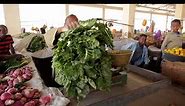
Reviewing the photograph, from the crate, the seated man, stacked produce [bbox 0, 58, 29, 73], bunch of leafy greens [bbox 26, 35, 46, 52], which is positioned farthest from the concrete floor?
bunch of leafy greens [bbox 26, 35, 46, 52]

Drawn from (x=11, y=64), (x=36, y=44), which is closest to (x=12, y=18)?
(x=36, y=44)

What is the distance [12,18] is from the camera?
571 cm

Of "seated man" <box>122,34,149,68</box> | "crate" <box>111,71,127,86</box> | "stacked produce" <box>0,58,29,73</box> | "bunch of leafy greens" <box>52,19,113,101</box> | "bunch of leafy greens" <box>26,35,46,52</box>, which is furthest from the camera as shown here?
"bunch of leafy greens" <box>26,35,46,52</box>

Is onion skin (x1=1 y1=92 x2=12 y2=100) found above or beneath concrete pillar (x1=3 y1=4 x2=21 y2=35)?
beneath

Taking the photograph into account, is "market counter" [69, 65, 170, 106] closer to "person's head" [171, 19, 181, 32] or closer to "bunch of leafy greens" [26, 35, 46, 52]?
"person's head" [171, 19, 181, 32]

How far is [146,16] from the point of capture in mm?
13227

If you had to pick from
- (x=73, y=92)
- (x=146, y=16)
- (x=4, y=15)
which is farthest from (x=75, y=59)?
→ (x=146, y=16)

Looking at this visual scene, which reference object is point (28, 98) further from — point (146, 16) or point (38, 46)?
point (146, 16)

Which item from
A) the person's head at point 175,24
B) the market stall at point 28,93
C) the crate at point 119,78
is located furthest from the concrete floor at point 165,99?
the market stall at point 28,93

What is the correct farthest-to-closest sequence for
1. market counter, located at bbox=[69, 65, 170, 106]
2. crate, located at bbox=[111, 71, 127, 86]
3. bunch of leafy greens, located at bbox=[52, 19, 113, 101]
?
1. crate, located at bbox=[111, 71, 127, 86]
2. market counter, located at bbox=[69, 65, 170, 106]
3. bunch of leafy greens, located at bbox=[52, 19, 113, 101]

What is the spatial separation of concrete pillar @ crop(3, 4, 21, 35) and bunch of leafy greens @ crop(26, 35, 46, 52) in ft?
10.2

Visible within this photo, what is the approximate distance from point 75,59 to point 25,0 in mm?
530

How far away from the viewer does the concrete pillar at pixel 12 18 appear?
5578 mm

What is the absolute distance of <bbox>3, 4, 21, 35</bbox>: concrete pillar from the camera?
5578 millimetres
